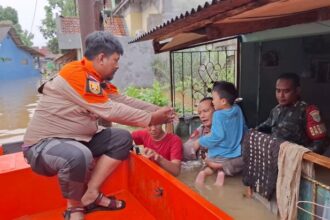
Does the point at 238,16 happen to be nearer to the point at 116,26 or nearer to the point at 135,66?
the point at 135,66

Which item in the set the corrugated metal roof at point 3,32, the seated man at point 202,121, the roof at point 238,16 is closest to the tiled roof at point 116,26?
the roof at point 238,16

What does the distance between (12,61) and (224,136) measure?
31.9 metres

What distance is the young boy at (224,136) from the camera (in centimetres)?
312

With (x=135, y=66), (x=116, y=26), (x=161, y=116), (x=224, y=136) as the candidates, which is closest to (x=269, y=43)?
(x=224, y=136)

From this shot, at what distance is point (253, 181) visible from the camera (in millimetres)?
2703

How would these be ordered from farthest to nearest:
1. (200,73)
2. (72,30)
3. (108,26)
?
1. (72,30)
2. (108,26)
3. (200,73)

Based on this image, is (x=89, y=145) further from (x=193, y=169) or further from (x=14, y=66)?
(x=14, y=66)

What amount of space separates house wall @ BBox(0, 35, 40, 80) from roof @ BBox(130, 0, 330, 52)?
96.2 ft

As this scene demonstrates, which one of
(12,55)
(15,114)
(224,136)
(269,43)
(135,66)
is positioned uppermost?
(12,55)

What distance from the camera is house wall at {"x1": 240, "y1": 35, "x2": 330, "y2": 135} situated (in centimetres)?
416

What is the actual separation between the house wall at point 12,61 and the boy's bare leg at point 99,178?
98.4 feet

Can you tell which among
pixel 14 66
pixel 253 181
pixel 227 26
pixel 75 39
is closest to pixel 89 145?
pixel 253 181

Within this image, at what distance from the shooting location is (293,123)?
322cm

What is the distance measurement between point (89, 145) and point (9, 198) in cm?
74
